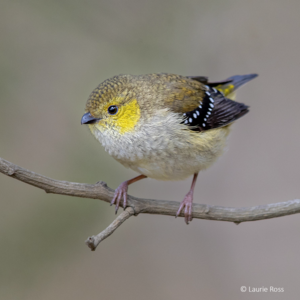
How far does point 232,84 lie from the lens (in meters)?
6.73

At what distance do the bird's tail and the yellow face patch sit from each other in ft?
8.61

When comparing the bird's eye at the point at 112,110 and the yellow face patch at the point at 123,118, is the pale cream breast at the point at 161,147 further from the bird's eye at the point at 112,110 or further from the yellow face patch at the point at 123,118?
the bird's eye at the point at 112,110

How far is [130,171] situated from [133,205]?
2.42m

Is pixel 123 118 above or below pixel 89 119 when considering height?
above

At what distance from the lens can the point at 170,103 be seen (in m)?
5.03

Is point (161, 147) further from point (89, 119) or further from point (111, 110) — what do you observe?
point (89, 119)

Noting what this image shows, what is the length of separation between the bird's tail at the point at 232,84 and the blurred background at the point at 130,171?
90 cm

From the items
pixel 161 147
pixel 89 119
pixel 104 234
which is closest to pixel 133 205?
pixel 161 147

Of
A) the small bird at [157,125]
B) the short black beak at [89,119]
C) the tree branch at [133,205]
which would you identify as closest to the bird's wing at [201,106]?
the small bird at [157,125]

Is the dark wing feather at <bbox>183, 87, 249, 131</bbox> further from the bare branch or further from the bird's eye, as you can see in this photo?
the bare branch

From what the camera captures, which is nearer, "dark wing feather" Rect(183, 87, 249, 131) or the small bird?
the small bird

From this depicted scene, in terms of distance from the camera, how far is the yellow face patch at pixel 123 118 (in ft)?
14.7

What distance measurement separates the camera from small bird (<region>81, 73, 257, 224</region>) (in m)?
4.48

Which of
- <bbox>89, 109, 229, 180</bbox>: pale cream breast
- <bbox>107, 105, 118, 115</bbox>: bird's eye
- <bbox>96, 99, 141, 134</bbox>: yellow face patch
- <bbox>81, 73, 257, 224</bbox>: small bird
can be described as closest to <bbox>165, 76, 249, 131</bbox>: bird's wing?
<bbox>81, 73, 257, 224</bbox>: small bird
